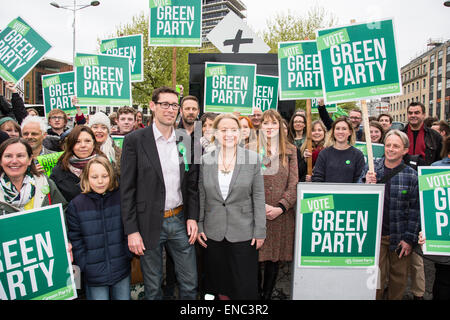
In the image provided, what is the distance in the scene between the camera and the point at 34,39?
466cm

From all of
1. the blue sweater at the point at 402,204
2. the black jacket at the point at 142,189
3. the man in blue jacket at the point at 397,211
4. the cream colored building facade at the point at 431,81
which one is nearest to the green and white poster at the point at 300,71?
the man in blue jacket at the point at 397,211

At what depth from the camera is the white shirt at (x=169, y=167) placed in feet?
9.06

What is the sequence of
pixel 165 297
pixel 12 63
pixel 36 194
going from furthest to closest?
pixel 12 63, pixel 165 297, pixel 36 194

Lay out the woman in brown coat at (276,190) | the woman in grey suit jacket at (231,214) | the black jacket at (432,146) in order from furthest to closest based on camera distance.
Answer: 1. the black jacket at (432,146)
2. the woman in brown coat at (276,190)
3. the woman in grey suit jacket at (231,214)

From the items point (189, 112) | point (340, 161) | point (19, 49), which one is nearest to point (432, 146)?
point (340, 161)

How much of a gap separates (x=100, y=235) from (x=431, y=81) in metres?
81.4

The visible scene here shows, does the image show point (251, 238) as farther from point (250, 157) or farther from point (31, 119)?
point (31, 119)

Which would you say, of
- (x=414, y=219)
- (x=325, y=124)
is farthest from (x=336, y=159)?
(x=325, y=124)

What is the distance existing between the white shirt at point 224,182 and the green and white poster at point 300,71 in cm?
190

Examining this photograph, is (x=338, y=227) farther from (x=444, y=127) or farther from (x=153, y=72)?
(x=153, y=72)

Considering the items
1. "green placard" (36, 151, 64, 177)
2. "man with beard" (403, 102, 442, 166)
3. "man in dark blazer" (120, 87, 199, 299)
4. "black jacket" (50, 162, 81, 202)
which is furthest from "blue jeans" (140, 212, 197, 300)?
"man with beard" (403, 102, 442, 166)

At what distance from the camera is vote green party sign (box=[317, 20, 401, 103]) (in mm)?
3070

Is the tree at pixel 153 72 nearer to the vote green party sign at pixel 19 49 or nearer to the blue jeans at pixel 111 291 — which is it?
the vote green party sign at pixel 19 49
